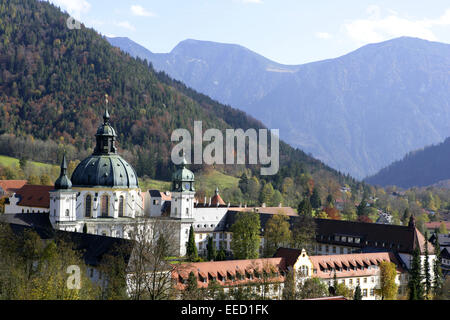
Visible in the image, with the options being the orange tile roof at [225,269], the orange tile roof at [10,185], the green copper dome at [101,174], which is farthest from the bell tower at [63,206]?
the orange tile roof at [10,185]

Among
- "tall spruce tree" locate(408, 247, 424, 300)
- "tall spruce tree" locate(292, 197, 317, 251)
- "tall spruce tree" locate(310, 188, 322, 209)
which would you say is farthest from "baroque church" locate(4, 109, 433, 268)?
"tall spruce tree" locate(310, 188, 322, 209)

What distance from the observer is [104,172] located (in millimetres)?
98875

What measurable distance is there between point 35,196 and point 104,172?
19.8 metres

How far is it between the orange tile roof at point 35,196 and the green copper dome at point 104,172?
42.3 ft

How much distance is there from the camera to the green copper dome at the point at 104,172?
9850cm

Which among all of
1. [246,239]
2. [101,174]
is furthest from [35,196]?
[246,239]

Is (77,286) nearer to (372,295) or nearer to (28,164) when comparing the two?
(372,295)

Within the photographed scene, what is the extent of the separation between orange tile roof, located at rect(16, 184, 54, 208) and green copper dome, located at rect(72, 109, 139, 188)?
12904 mm

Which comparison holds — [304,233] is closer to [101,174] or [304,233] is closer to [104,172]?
[104,172]

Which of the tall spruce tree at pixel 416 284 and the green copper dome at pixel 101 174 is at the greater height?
the green copper dome at pixel 101 174

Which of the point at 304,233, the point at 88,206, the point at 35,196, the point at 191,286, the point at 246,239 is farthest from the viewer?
the point at 35,196

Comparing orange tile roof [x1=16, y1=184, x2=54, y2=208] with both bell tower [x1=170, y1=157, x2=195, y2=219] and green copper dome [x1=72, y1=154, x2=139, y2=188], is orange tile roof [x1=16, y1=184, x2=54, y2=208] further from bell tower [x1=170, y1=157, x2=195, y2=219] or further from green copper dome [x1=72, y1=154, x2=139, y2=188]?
bell tower [x1=170, y1=157, x2=195, y2=219]

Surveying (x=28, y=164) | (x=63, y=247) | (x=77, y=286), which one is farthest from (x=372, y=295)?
(x=28, y=164)

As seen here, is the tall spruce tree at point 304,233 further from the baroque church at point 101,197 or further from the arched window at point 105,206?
the arched window at point 105,206
